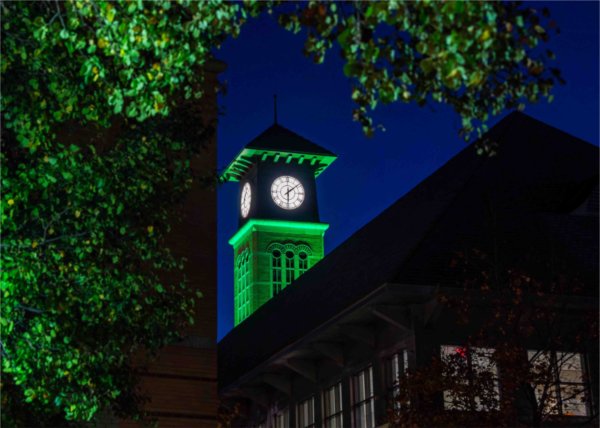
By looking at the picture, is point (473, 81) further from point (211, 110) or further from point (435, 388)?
point (435, 388)

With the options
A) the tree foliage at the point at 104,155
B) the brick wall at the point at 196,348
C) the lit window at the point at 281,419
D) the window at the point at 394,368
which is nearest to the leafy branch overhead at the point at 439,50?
the tree foliage at the point at 104,155

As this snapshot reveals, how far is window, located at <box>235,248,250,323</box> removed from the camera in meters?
68.9

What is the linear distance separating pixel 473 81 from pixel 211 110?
12.8m

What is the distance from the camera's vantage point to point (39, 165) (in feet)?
40.5

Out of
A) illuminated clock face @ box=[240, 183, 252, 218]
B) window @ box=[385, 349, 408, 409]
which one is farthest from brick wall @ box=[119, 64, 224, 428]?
illuminated clock face @ box=[240, 183, 252, 218]

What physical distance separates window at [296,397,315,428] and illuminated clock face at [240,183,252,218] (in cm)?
3425

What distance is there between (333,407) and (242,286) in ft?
123

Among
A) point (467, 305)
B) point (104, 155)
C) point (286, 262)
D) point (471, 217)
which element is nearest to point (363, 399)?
point (471, 217)

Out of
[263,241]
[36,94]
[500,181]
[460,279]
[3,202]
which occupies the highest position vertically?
[263,241]

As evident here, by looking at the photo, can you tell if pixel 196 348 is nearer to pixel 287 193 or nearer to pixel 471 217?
pixel 471 217

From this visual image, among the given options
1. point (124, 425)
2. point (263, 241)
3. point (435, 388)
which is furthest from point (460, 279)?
point (263, 241)

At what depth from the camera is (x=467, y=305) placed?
24.2m

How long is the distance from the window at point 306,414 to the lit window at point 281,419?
35.6 inches

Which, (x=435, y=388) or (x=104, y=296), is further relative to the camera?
(x=435, y=388)
